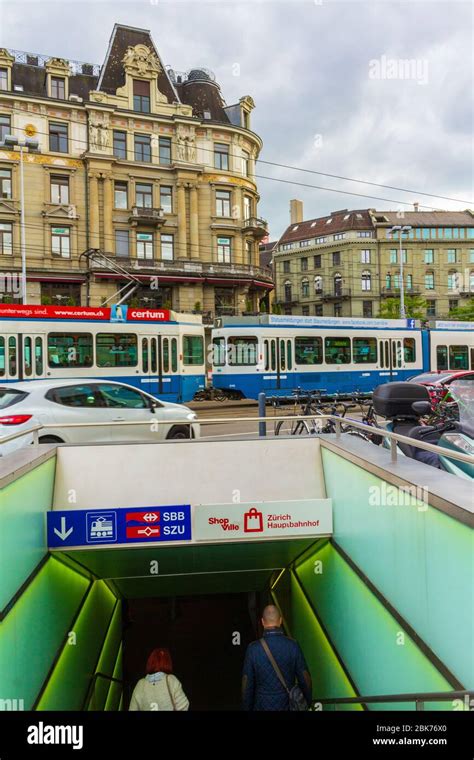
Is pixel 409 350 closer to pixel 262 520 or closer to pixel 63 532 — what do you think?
pixel 262 520

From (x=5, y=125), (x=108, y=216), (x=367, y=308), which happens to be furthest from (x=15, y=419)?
(x=367, y=308)

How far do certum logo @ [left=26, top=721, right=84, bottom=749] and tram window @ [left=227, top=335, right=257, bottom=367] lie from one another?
59.3 feet

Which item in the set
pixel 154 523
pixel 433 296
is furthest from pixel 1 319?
pixel 433 296

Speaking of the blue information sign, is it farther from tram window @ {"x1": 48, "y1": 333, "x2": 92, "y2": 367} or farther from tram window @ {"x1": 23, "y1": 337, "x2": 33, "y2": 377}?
tram window @ {"x1": 48, "y1": 333, "x2": 92, "y2": 367}

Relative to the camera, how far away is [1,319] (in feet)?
53.7

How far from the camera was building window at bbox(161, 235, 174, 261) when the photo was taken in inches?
1602

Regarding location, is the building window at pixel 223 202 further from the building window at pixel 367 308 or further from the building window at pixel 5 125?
the building window at pixel 367 308

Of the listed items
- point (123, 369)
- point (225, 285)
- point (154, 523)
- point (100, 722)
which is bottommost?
point (100, 722)

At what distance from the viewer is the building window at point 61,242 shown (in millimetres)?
37875

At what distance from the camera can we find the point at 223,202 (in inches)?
1665

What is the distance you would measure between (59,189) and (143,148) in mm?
6729

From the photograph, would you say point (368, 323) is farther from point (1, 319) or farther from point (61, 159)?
point (61, 159)

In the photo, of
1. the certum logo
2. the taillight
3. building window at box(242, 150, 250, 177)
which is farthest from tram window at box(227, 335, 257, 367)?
building window at box(242, 150, 250, 177)

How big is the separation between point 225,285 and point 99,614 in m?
34.2
